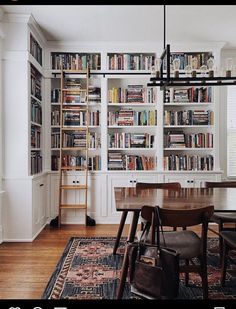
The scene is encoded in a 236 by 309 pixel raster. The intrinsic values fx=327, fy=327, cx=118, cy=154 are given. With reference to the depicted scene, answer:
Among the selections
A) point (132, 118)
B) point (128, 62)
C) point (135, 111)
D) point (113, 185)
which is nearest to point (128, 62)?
point (128, 62)

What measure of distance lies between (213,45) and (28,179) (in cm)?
326

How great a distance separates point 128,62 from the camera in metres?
4.89

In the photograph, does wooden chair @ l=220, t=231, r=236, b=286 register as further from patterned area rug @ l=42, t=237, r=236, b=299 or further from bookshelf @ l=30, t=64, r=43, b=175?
bookshelf @ l=30, t=64, r=43, b=175

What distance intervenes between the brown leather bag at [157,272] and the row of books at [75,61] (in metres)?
3.44

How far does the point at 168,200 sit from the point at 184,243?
420 mm

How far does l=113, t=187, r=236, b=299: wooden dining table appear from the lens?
7.84ft

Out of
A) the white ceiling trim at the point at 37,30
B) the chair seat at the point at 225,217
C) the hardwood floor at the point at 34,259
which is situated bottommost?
the hardwood floor at the point at 34,259

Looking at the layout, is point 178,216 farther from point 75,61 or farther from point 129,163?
point 75,61

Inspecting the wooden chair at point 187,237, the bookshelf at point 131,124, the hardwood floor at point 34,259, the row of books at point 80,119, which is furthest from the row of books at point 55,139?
the wooden chair at point 187,237

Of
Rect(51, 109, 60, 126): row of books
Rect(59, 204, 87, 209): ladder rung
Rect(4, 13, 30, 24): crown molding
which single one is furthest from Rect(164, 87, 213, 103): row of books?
Rect(4, 13, 30, 24): crown molding

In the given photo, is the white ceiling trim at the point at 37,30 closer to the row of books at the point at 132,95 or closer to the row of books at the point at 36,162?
the row of books at the point at 132,95

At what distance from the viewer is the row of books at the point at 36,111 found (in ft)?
14.1

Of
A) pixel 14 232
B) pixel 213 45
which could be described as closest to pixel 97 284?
pixel 14 232

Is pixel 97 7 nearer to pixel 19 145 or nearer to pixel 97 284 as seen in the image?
pixel 19 145
